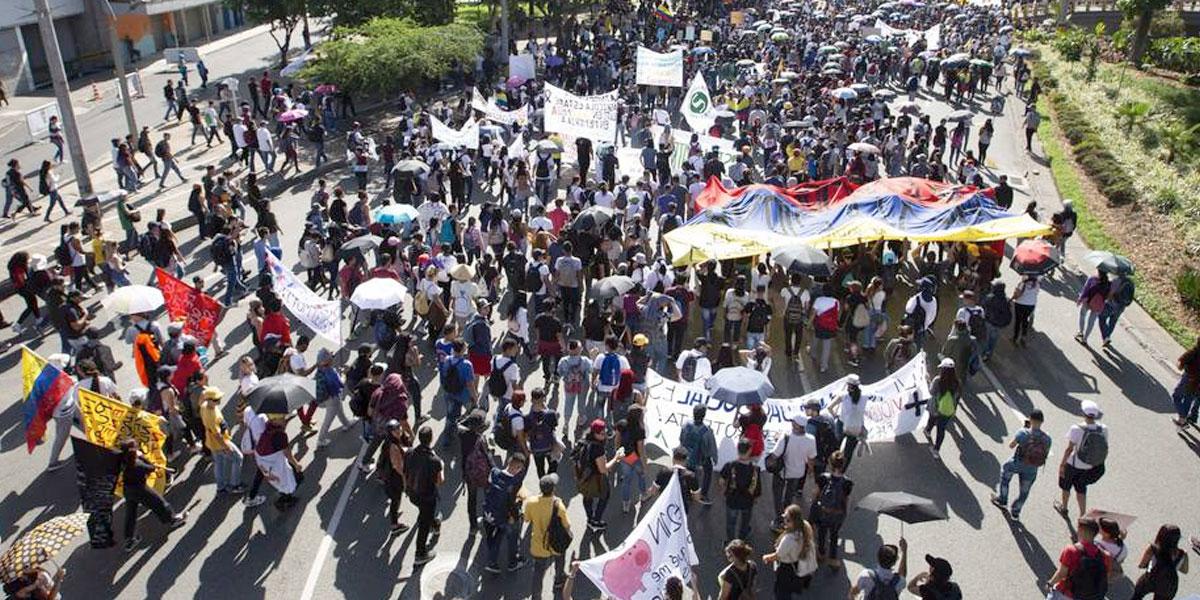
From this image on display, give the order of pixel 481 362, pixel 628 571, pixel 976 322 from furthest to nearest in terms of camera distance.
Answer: pixel 976 322 → pixel 481 362 → pixel 628 571

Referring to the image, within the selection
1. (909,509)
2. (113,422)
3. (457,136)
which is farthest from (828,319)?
(457,136)

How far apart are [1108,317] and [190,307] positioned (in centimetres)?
1342

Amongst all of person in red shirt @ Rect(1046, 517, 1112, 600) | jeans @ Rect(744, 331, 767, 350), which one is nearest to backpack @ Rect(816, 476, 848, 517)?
person in red shirt @ Rect(1046, 517, 1112, 600)

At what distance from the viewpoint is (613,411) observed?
11.4 metres

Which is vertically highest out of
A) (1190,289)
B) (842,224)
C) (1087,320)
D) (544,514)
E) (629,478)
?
(842,224)

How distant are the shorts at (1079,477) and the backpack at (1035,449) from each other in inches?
18.5

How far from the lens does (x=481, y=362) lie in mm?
11562

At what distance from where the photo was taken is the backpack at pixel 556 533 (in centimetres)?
828

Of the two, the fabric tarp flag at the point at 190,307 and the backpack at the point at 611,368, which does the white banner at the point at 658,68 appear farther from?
the backpack at the point at 611,368

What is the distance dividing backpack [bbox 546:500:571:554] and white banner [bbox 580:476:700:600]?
29.0 inches

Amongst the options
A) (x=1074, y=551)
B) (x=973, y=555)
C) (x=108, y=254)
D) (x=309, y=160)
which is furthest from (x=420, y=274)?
(x=309, y=160)

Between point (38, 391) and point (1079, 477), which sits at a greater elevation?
point (38, 391)

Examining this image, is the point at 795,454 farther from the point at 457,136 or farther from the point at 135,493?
the point at 457,136

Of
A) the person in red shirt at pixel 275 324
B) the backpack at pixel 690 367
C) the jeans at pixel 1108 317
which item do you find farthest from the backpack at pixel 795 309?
the person in red shirt at pixel 275 324
